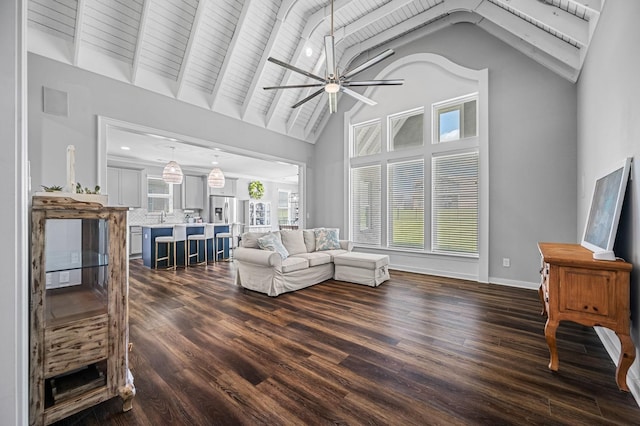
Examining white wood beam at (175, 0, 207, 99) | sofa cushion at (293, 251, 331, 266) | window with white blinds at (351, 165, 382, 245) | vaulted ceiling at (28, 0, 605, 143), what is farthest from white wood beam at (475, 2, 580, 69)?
sofa cushion at (293, 251, 331, 266)

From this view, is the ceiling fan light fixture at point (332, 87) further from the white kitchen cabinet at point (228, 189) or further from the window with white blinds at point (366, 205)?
the white kitchen cabinet at point (228, 189)

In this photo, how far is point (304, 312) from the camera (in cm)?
321

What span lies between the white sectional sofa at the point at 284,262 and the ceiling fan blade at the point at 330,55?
2442mm

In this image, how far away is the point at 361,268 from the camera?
4406mm

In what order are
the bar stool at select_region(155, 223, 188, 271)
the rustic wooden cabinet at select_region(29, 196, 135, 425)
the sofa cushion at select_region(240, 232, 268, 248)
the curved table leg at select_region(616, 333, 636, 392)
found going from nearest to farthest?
the rustic wooden cabinet at select_region(29, 196, 135, 425) → the curved table leg at select_region(616, 333, 636, 392) → the sofa cushion at select_region(240, 232, 268, 248) → the bar stool at select_region(155, 223, 188, 271)

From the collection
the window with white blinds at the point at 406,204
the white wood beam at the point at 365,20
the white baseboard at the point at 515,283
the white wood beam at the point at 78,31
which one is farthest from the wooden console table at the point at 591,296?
the white wood beam at the point at 78,31

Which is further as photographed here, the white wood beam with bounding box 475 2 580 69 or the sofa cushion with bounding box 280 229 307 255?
the sofa cushion with bounding box 280 229 307 255

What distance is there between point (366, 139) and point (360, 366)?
16.2 feet

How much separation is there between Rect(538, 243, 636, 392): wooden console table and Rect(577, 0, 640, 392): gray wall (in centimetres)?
14

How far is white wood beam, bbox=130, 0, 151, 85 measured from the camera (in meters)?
3.48

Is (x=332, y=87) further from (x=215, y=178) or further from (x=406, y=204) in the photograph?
(x=215, y=178)

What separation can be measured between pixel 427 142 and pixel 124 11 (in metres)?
4.96

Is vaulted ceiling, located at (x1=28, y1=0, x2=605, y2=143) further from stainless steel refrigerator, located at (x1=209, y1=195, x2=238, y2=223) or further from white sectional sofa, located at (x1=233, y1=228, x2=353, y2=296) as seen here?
stainless steel refrigerator, located at (x1=209, y1=195, x2=238, y2=223)

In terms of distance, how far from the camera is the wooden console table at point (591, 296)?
5.73ft
